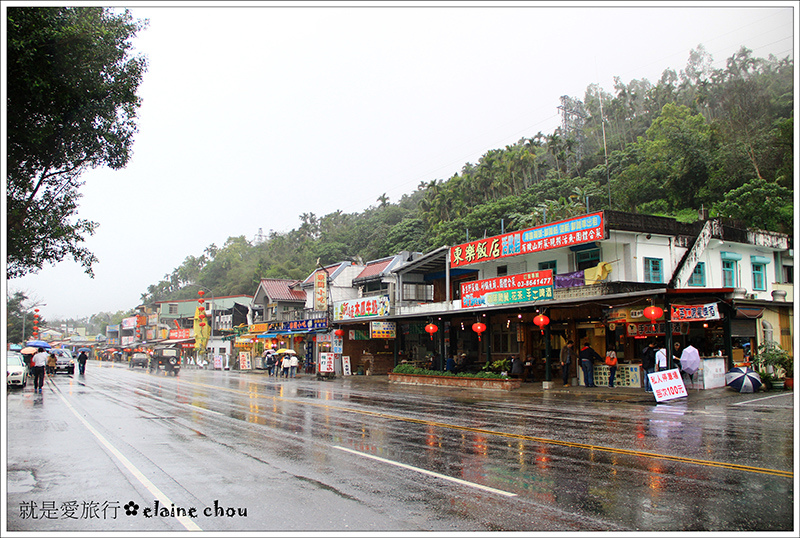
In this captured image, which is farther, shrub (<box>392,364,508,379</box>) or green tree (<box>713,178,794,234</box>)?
green tree (<box>713,178,794,234</box>)

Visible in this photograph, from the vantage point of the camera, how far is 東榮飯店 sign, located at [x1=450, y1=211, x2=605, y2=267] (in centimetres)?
2416

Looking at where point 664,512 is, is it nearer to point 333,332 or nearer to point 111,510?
point 111,510

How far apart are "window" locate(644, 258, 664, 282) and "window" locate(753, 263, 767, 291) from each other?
6.63 meters

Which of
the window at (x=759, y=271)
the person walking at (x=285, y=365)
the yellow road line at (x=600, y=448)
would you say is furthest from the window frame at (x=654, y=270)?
the person walking at (x=285, y=365)

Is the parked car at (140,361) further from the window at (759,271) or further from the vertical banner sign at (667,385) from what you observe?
the vertical banner sign at (667,385)

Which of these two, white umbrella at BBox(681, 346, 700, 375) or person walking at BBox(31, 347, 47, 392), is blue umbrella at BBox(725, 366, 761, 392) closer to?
white umbrella at BBox(681, 346, 700, 375)

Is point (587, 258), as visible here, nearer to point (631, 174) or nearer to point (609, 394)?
point (609, 394)

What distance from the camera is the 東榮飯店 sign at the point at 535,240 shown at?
79.3ft

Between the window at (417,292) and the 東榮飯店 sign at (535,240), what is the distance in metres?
5.44

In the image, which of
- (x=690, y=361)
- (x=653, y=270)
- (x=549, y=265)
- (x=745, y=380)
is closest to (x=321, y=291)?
(x=549, y=265)

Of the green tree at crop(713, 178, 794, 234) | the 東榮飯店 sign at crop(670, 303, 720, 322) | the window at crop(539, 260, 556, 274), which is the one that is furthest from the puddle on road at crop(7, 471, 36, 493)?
the green tree at crop(713, 178, 794, 234)

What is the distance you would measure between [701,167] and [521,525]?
58423mm

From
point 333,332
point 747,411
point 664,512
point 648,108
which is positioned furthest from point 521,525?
point 648,108

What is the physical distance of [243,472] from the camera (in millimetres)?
8281
